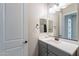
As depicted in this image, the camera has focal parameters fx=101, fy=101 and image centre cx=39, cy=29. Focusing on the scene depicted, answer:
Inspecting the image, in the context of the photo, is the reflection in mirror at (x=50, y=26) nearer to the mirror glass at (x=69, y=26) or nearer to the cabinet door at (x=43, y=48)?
the cabinet door at (x=43, y=48)

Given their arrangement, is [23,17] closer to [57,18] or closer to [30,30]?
[30,30]

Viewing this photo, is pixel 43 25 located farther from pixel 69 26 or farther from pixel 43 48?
pixel 69 26

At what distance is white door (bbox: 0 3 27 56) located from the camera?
186 centimetres

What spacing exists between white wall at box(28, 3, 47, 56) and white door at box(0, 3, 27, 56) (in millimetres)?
556

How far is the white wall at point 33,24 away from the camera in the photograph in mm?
2781

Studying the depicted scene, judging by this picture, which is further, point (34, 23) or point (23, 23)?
point (34, 23)

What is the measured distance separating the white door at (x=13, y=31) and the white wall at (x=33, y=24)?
0.56 m

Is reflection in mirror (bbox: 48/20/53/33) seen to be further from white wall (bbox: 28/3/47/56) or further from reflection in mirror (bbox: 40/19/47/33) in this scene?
white wall (bbox: 28/3/47/56)

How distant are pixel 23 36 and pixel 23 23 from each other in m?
0.28

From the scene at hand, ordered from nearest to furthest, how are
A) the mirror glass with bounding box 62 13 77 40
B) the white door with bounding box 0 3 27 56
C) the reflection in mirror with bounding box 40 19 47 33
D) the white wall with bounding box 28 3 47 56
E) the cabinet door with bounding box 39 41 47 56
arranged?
the white door with bounding box 0 3 27 56 → the mirror glass with bounding box 62 13 77 40 → the cabinet door with bounding box 39 41 47 56 → the white wall with bounding box 28 3 47 56 → the reflection in mirror with bounding box 40 19 47 33

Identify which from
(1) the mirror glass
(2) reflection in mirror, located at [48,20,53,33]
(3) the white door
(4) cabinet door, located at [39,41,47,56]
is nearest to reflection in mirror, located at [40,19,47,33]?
(2) reflection in mirror, located at [48,20,53,33]

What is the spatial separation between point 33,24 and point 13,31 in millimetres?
932

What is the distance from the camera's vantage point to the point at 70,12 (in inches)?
85.8

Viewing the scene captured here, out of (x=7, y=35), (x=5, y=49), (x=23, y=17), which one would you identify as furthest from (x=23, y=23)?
(x=5, y=49)
